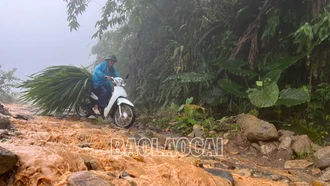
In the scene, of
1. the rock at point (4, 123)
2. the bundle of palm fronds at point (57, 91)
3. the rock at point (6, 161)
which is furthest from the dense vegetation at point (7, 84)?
the rock at point (6, 161)

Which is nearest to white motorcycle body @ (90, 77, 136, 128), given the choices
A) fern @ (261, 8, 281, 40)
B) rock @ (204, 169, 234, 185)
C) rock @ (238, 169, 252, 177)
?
rock @ (238, 169, 252, 177)

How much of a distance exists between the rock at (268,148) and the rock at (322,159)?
63 cm

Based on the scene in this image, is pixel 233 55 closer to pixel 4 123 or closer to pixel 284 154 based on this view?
pixel 284 154

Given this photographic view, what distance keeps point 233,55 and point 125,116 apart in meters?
2.67

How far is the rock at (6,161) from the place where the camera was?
1701 millimetres

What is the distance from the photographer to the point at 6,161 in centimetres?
172

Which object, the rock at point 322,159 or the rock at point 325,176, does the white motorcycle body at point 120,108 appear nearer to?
the rock at point 322,159

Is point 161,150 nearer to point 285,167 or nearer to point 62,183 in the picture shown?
point 285,167

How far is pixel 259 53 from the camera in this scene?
6066 millimetres

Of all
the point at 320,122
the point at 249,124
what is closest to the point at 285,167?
the point at 249,124

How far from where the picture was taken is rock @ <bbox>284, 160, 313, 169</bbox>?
335cm

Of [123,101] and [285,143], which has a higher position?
[123,101]

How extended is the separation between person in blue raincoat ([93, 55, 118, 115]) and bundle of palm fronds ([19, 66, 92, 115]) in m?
0.23

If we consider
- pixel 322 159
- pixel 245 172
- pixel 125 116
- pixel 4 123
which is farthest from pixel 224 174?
pixel 125 116
